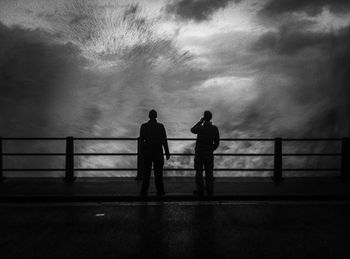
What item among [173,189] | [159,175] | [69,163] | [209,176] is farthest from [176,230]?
[69,163]

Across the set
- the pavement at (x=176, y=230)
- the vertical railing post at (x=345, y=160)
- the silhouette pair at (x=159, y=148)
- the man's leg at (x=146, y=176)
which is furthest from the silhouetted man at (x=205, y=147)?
the vertical railing post at (x=345, y=160)

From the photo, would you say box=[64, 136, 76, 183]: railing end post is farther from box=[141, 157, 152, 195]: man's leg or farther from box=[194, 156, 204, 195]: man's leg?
box=[194, 156, 204, 195]: man's leg

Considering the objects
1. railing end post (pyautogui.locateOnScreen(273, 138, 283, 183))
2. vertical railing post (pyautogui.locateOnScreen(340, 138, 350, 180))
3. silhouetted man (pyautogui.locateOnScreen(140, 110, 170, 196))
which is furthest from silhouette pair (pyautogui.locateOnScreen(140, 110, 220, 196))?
vertical railing post (pyautogui.locateOnScreen(340, 138, 350, 180))

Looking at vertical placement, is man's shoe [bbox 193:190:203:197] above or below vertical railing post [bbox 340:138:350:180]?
below

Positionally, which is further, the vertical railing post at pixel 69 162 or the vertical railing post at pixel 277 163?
the vertical railing post at pixel 277 163

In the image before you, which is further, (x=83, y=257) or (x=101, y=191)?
(x=101, y=191)

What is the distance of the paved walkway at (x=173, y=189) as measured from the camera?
844cm

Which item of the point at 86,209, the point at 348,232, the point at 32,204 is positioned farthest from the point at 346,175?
the point at 32,204

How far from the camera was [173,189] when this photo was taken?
9344mm

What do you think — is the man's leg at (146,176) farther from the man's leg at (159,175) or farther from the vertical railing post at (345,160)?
the vertical railing post at (345,160)

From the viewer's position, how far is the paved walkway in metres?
8.44

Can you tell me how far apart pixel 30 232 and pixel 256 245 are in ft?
11.1

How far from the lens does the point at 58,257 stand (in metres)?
4.71

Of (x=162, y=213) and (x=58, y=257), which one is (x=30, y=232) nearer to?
(x=58, y=257)
